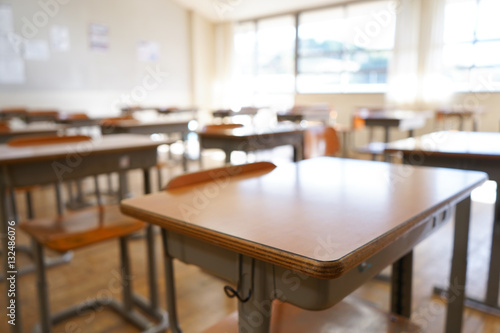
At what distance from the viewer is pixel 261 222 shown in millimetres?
748

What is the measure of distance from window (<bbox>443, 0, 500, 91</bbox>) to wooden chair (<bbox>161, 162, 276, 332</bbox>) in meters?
5.76

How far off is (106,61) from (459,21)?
588 cm

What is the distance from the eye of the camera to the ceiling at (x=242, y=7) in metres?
7.38

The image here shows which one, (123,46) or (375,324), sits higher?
(123,46)

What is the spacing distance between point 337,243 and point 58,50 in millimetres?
6873

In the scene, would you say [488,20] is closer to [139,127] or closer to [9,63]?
[139,127]

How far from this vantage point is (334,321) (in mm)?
948

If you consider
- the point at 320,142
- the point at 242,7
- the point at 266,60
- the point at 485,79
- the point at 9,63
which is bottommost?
the point at 320,142

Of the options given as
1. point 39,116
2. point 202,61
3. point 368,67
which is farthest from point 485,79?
point 39,116

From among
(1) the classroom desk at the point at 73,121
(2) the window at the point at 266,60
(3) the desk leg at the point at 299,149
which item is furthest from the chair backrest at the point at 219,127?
(2) the window at the point at 266,60

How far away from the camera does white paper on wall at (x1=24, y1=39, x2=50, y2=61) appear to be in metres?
5.96

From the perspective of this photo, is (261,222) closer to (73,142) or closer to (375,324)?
(375,324)

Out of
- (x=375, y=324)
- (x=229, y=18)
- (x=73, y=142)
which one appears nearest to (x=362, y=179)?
(x=375, y=324)

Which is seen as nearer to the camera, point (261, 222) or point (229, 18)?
point (261, 222)
